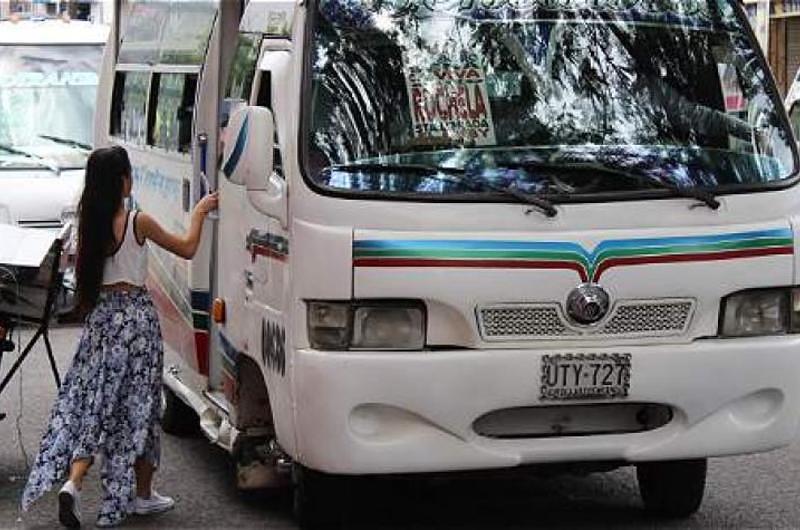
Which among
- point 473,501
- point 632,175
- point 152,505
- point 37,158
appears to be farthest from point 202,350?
point 37,158

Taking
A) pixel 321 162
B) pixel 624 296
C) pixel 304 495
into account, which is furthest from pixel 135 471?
pixel 624 296

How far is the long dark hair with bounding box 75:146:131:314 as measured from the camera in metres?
7.03

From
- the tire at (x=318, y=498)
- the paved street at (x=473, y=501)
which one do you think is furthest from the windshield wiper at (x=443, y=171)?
the paved street at (x=473, y=501)

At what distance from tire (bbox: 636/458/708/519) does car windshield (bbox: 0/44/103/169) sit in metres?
9.80

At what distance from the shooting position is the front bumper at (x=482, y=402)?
604 centimetres

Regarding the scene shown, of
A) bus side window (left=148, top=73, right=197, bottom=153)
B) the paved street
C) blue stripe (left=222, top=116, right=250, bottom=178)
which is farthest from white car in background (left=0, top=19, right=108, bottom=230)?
blue stripe (left=222, top=116, right=250, bottom=178)

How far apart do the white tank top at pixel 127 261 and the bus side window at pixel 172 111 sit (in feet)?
3.58

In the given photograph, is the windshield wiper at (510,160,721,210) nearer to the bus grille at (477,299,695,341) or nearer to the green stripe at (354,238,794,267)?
the green stripe at (354,238,794,267)

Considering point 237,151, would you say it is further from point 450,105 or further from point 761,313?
point 761,313

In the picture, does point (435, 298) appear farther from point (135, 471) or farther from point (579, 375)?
point (135, 471)

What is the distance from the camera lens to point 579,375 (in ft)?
20.2

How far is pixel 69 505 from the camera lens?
6.99 metres

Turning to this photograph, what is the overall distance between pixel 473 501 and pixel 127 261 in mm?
1946

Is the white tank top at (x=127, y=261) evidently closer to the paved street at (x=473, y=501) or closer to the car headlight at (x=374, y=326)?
the paved street at (x=473, y=501)
